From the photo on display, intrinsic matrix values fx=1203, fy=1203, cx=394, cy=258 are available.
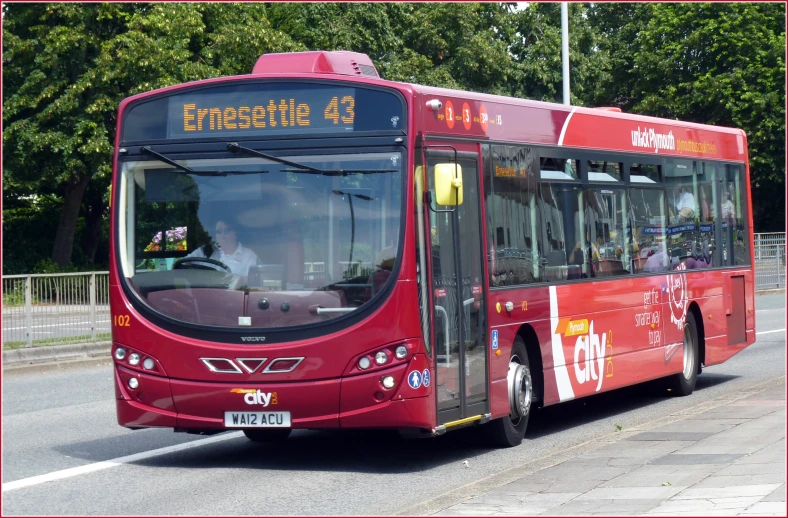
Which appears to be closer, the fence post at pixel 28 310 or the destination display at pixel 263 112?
the destination display at pixel 263 112

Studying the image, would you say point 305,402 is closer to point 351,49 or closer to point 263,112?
point 263,112

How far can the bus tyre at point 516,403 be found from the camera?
448 inches

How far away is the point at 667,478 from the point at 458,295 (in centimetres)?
253

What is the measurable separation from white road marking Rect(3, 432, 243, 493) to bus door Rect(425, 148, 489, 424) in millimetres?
2867

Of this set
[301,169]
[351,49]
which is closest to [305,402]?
[301,169]

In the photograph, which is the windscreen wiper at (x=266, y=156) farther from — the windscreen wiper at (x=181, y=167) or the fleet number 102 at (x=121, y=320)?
the fleet number 102 at (x=121, y=320)

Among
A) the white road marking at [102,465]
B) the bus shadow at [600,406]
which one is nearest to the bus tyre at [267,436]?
the white road marking at [102,465]

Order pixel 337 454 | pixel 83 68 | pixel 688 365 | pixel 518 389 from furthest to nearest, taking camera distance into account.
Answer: pixel 83 68 → pixel 688 365 → pixel 518 389 → pixel 337 454

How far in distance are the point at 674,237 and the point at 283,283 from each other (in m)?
7.47

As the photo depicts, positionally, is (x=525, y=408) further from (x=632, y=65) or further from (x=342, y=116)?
(x=632, y=65)

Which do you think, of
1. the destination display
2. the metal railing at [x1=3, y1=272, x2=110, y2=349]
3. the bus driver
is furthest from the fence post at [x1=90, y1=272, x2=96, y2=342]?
the bus driver

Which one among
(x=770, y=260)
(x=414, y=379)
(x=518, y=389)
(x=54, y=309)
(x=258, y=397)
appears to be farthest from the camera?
(x=770, y=260)

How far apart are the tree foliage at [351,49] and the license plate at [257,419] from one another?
25.0 m

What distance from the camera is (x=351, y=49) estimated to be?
4191cm
